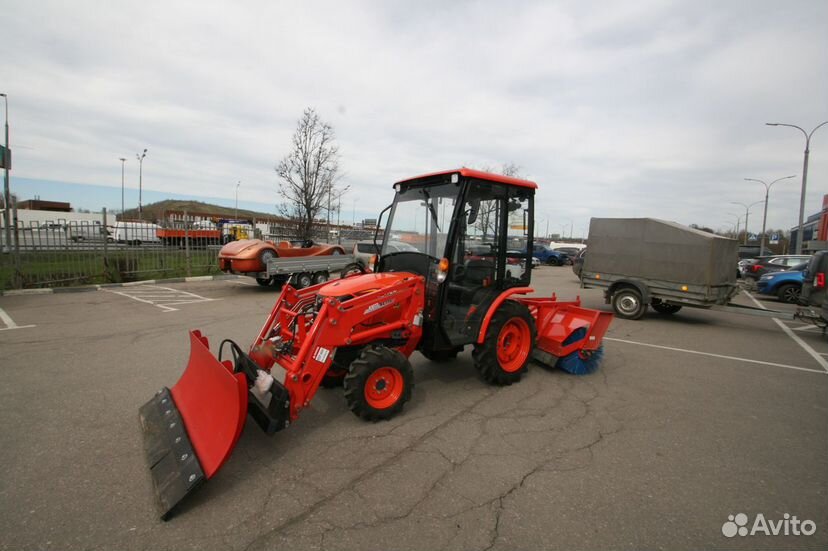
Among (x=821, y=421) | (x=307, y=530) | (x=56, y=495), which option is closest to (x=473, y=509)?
(x=307, y=530)

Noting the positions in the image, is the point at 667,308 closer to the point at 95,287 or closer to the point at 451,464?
the point at 451,464

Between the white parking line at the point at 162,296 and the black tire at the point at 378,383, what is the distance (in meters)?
7.26

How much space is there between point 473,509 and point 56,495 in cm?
277

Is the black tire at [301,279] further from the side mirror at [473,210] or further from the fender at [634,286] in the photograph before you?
the side mirror at [473,210]

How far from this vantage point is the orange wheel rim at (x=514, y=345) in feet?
16.7

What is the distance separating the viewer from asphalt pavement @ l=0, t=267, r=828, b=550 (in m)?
2.53

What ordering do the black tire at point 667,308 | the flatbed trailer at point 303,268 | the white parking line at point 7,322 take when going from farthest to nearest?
the flatbed trailer at point 303,268, the black tire at point 667,308, the white parking line at point 7,322

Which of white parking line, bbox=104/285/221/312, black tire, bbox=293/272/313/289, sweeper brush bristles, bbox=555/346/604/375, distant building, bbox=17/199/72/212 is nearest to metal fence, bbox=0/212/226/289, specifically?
white parking line, bbox=104/285/221/312

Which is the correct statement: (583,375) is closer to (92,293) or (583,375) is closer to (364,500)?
(364,500)

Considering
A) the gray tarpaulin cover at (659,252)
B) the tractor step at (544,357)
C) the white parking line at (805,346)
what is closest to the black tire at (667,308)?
the gray tarpaulin cover at (659,252)

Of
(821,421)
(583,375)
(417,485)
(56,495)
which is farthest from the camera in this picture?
(583,375)

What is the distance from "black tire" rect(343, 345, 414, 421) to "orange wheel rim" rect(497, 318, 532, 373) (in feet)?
5.19

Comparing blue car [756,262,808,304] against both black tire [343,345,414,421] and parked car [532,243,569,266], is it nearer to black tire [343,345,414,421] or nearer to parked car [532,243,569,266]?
black tire [343,345,414,421]

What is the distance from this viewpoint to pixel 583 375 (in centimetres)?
550
